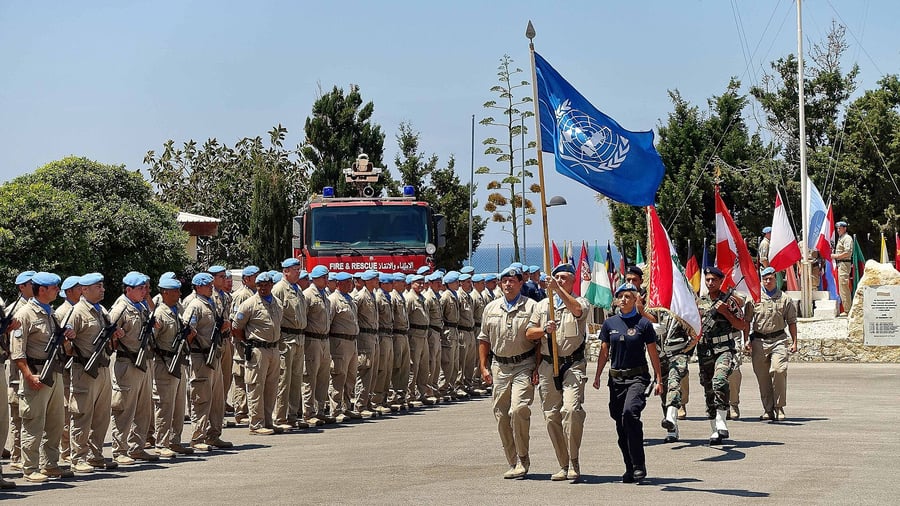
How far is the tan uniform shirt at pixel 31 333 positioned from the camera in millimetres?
11938

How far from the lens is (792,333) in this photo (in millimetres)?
16531

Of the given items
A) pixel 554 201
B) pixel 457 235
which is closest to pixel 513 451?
pixel 554 201

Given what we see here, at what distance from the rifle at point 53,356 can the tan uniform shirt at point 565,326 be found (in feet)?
14.4

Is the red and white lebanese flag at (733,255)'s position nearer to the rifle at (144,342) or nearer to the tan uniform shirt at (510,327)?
the tan uniform shirt at (510,327)

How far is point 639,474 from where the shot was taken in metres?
11.5

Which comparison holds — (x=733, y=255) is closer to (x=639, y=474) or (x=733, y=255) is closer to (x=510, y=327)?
(x=510, y=327)

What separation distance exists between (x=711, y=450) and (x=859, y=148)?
1291 inches

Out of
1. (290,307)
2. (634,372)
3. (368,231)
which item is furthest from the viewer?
(368,231)

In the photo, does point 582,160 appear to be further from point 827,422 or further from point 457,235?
point 457,235

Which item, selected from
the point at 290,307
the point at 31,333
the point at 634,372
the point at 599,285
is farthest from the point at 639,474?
the point at 599,285

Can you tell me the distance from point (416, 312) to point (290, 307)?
4.02m

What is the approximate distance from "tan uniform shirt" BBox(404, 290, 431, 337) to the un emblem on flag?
735 cm

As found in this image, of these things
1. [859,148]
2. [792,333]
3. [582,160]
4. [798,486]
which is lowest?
[798,486]

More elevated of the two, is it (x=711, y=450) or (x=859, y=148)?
(x=859, y=148)
